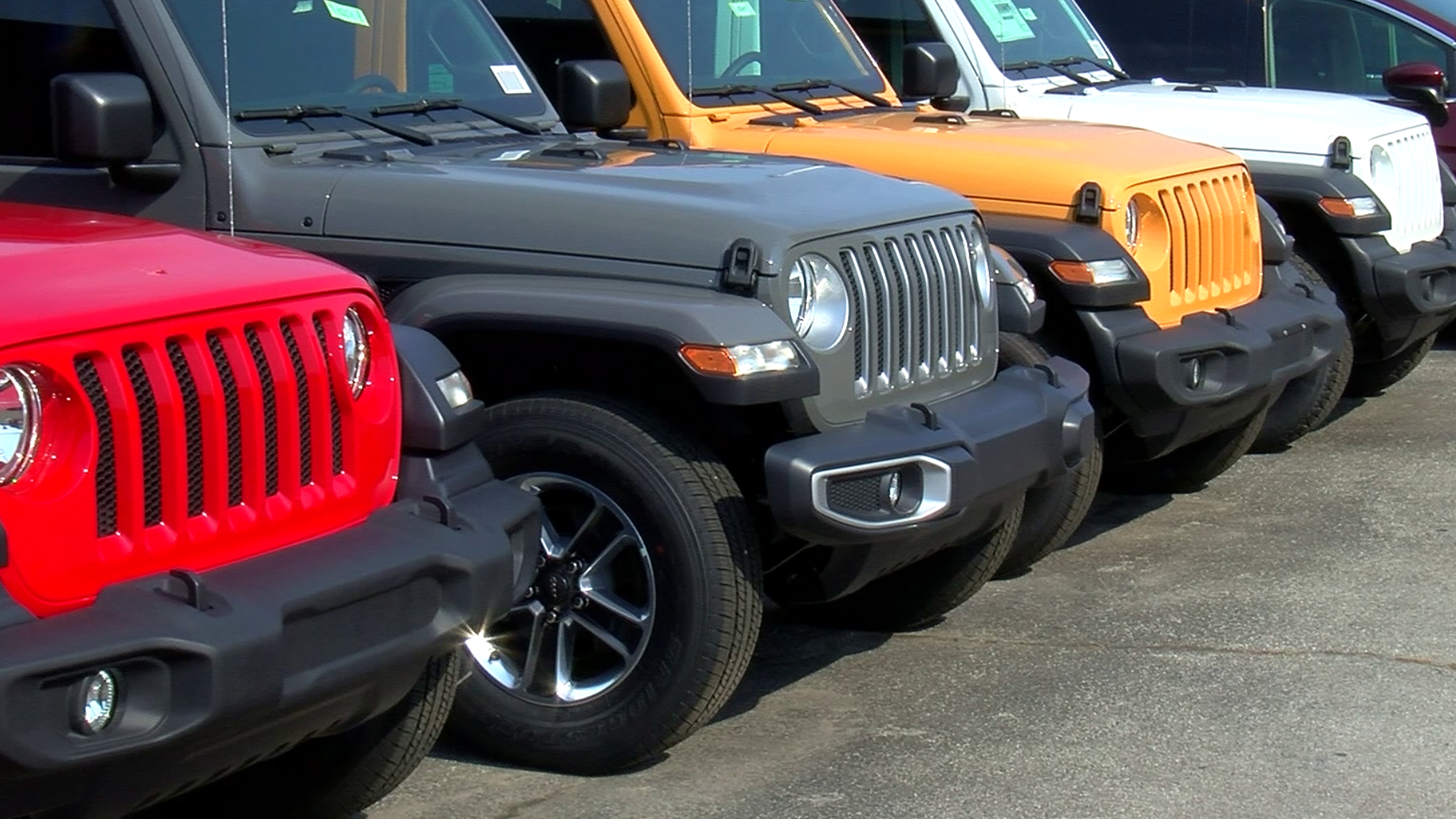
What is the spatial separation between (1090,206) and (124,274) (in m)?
3.54

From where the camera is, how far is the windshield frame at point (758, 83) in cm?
660

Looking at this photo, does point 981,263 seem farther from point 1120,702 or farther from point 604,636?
point 604,636

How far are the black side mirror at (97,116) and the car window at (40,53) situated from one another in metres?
0.53

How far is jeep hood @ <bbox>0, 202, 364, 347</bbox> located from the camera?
10.1 ft

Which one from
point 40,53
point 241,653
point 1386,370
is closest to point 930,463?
point 241,653

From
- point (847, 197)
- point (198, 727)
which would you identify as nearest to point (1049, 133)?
point (847, 197)

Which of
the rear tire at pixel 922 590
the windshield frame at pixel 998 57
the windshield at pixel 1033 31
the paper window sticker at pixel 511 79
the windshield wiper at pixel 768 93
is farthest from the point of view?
the windshield at pixel 1033 31

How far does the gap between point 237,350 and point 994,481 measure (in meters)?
1.90

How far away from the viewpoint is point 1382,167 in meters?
8.05

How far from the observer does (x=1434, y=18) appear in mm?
10047

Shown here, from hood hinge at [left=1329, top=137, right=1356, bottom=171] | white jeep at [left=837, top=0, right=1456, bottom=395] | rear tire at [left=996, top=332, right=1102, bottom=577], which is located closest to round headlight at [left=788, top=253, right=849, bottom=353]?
rear tire at [left=996, top=332, right=1102, bottom=577]

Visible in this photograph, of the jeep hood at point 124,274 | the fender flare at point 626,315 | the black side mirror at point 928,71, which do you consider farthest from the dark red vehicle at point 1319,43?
the jeep hood at point 124,274

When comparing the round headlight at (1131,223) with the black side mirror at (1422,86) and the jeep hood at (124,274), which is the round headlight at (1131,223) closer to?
the jeep hood at (124,274)

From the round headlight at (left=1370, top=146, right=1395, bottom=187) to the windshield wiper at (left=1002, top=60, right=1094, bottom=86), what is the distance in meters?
1.21
